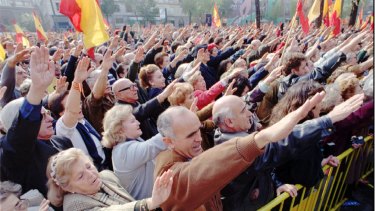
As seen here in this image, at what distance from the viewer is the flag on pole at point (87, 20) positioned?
4.46m

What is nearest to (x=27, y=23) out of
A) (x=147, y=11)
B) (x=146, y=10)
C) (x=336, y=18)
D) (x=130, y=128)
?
(x=146, y=10)

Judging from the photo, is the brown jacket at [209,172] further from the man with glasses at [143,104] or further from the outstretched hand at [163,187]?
the man with glasses at [143,104]

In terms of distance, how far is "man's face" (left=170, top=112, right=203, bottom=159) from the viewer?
1.92 metres

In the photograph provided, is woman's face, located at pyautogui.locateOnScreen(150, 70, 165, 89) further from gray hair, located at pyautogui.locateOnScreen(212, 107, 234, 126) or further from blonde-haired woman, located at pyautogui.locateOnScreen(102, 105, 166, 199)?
gray hair, located at pyautogui.locateOnScreen(212, 107, 234, 126)

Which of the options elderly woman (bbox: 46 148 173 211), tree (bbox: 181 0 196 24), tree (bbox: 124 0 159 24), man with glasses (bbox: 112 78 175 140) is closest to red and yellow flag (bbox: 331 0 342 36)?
man with glasses (bbox: 112 78 175 140)

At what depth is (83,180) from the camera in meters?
1.99

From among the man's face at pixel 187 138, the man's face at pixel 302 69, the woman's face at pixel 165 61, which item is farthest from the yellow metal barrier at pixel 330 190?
the woman's face at pixel 165 61

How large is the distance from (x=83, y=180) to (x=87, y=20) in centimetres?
308

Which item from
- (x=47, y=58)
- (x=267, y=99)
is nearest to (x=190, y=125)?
(x=47, y=58)

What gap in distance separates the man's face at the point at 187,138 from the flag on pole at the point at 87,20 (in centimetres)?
286

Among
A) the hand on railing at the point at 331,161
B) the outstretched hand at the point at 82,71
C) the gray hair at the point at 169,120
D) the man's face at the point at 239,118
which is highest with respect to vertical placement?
the outstretched hand at the point at 82,71

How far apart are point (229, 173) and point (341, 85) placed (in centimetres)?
229

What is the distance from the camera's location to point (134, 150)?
93.5 inches

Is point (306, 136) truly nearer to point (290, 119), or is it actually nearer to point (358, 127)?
point (290, 119)
